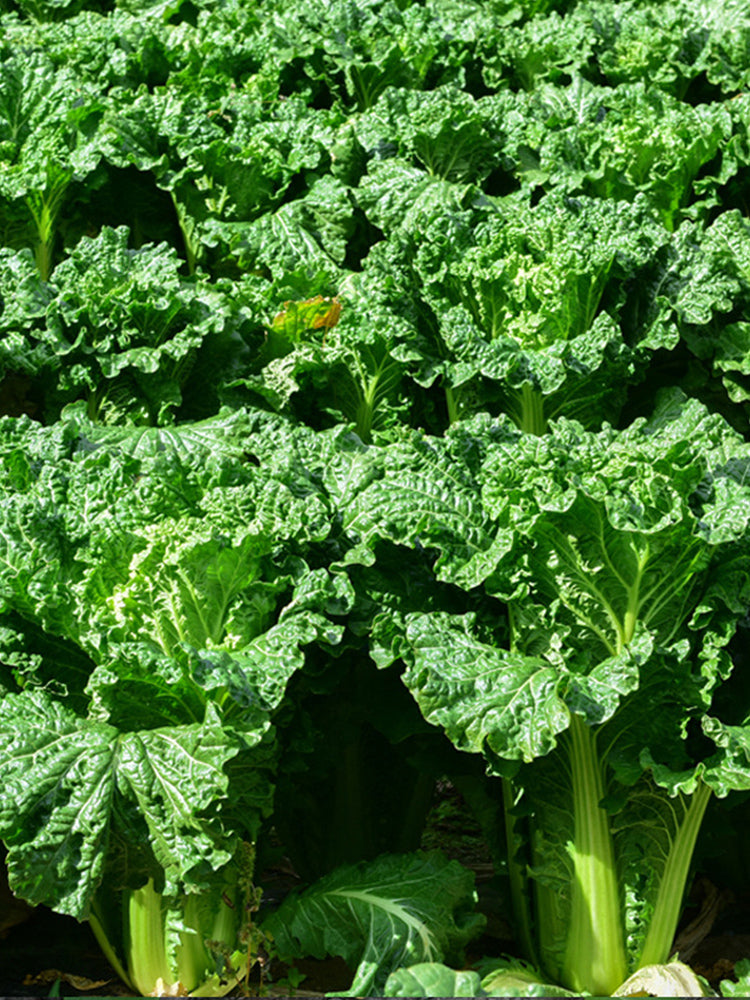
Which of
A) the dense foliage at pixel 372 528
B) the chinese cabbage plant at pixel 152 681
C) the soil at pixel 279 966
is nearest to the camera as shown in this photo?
the chinese cabbage plant at pixel 152 681

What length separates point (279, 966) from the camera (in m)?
3.61

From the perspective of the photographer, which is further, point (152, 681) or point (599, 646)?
point (599, 646)

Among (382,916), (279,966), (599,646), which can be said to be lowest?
(279,966)

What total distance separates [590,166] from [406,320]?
1.47m

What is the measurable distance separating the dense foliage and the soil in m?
0.16

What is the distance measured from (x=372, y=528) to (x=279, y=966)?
1369 millimetres

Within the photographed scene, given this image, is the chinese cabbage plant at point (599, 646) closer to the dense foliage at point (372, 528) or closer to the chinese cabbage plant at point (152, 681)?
the dense foliage at point (372, 528)

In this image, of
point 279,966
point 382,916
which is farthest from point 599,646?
point 279,966

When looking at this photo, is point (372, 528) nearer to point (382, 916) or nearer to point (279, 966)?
point (382, 916)

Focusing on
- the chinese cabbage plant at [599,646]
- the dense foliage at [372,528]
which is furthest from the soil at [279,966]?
the chinese cabbage plant at [599,646]

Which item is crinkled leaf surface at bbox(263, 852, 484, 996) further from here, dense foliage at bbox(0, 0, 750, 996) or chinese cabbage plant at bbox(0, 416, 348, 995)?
chinese cabbage plant at bbox(0, 416, 348, 995)

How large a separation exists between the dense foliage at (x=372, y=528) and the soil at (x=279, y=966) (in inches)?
6.2

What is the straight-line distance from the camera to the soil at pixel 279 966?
11.5ft

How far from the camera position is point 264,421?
166 inches
